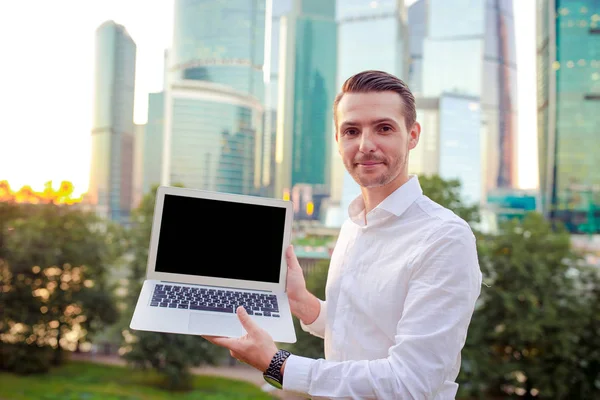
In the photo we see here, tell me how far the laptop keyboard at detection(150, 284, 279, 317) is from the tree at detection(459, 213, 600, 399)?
8277 millimetres

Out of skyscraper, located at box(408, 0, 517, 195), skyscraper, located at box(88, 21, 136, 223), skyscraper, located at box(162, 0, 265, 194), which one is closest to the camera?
skyscraper, located at box(408, 0, 517, 195)

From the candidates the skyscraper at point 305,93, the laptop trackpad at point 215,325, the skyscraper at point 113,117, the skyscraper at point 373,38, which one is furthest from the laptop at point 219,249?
the skyscraper at point 113,117

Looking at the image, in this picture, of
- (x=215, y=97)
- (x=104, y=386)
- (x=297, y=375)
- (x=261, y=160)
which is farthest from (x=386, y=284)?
(x=215, y=97)

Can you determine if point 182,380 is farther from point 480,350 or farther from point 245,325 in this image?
point 245,325

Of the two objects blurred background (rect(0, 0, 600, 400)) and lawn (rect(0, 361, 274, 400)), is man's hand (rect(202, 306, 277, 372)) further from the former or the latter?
lawn (rect(0, 361, 274, 400))

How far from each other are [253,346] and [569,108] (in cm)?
2452

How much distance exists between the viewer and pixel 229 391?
44.6 feet

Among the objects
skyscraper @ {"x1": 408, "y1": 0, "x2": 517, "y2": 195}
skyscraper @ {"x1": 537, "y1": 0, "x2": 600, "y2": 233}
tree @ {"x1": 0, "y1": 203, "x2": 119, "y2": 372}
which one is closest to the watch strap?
tree @ {"x1": 0, "y1": 203, "x2": 119, "y2": 372}

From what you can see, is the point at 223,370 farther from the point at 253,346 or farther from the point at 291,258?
the point at 253,346

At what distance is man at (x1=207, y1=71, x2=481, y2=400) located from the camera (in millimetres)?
985

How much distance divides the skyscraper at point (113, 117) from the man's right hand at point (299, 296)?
36308 mm

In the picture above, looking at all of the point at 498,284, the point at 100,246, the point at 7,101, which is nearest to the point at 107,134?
the point at 7,101

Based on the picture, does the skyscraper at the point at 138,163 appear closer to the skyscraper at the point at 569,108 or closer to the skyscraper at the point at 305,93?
the skyscraper at the point at 305,93

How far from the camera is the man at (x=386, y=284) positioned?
985 millimetres
